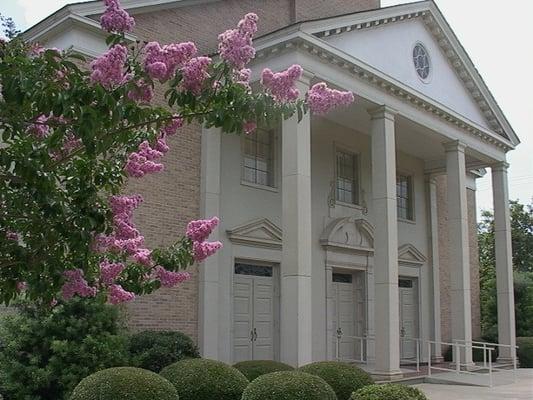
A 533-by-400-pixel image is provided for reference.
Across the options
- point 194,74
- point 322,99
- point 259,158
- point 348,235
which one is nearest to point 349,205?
point 348,235

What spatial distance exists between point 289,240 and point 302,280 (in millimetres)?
825

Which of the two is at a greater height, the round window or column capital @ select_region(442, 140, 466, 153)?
the round window

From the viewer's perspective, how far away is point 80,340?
11219 millimetres

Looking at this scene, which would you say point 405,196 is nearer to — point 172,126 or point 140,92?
point 172,126

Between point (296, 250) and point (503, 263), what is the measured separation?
11120 millimetres

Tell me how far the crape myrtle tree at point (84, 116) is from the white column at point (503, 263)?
18.5 metres

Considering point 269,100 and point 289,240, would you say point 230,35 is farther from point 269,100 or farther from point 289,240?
point 289,240

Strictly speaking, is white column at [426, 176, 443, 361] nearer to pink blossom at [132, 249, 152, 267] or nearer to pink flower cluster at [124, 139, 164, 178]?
pink blossom at [132, 249, 152, 267]

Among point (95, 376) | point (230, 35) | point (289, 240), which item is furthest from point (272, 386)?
point (230, 35)

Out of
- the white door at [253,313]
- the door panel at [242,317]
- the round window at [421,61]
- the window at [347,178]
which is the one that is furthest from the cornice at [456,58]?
the door panel at [242,317]

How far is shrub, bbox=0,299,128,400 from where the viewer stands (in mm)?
10930

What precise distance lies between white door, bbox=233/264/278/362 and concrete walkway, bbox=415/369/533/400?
3.87 meters

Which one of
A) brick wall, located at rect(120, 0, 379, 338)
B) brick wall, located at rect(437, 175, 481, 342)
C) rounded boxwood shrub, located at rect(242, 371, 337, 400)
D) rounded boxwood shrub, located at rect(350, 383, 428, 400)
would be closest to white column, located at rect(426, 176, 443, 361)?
brick wall, located at rect(437, 175, 481, 342)

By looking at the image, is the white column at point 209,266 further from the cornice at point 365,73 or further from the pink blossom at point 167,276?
the pink blossom at point 167,276
